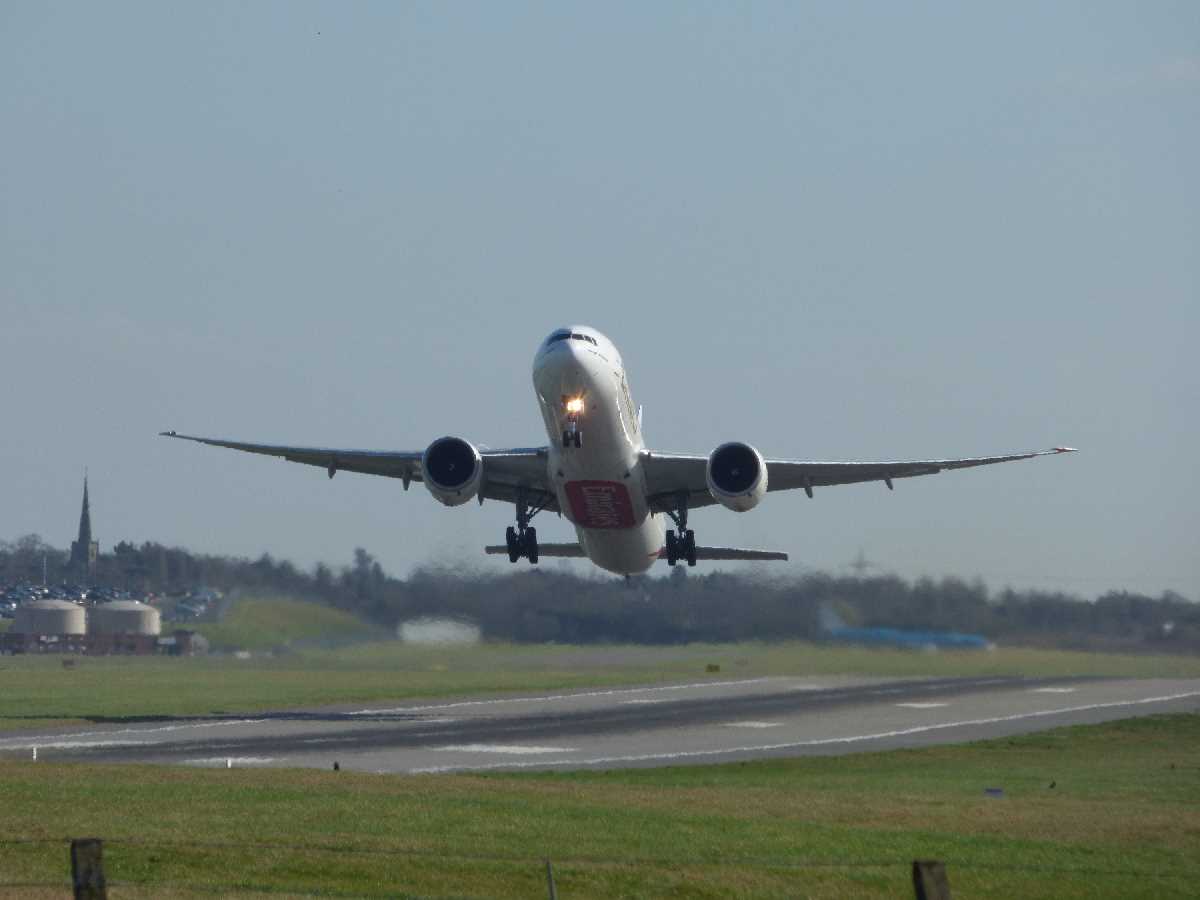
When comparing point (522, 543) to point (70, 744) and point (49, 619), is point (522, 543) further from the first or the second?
point (49, 619)

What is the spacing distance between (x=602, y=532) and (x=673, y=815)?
1874cm

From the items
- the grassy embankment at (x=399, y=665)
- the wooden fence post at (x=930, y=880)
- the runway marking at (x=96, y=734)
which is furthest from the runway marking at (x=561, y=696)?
the wooden fence post at (x=930, y=880)

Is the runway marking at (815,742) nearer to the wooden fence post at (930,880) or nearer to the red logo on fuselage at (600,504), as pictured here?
the red logo on fuselage at (600,504)

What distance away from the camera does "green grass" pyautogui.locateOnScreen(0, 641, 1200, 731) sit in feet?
170

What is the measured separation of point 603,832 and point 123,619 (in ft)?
223

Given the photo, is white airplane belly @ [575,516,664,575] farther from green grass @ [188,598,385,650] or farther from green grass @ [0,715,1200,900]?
green grass @ [188,598,385,650]

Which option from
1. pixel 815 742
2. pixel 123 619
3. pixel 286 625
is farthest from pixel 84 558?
pixel 815 742

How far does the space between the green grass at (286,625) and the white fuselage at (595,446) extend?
1334 cm

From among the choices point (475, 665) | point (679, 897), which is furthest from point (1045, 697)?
point (679, 897)

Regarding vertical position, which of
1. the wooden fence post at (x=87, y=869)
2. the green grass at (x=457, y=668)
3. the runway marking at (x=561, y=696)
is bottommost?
the wooden fence post at (x=87, y=869)

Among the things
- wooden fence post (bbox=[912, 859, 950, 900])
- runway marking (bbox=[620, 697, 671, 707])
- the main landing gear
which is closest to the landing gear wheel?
the main landing gear

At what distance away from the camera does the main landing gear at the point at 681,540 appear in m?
44.8

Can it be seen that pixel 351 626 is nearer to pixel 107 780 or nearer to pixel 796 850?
pixel 107 780

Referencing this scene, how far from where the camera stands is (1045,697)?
183 ft
